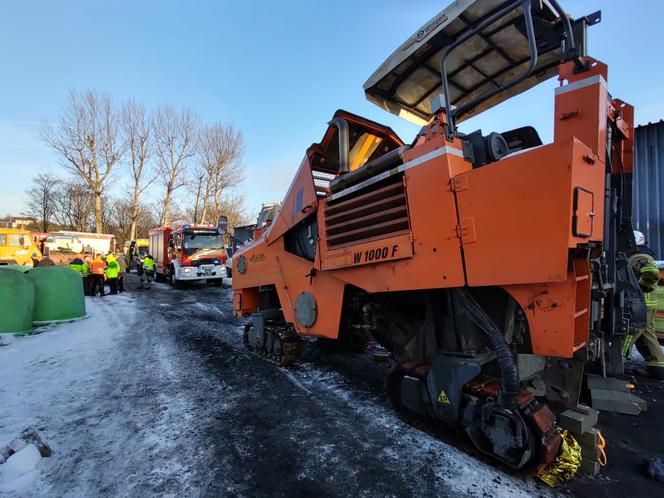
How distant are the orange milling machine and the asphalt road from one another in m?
0.31

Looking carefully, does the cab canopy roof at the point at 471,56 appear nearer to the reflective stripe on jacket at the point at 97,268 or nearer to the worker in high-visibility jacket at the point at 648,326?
the worker in high-visibility jacket at the point at 648,326

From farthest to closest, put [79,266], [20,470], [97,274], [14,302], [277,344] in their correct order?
[97,274] → [79,266] → [14,302] → [277,344] → [20,470]

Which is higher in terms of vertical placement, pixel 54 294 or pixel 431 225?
pixel 431 225

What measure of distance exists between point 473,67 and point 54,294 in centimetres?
957

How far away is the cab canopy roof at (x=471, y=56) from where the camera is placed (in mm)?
2502

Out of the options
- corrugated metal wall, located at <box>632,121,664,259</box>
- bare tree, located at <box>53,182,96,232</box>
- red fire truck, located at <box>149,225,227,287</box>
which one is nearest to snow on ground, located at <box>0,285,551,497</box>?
red fire truck, located at <box>149,225,227,287</box>

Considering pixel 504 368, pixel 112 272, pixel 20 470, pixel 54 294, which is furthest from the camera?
pixel 112 272

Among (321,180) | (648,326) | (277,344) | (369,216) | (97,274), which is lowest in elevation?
(277,344)

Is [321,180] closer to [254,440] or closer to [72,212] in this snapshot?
[254,440]

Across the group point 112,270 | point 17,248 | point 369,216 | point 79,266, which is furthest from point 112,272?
point 369,216

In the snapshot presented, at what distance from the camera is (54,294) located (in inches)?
325

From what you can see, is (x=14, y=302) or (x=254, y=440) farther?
(x=14, y=302)

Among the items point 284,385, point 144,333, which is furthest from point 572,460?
point 144,333

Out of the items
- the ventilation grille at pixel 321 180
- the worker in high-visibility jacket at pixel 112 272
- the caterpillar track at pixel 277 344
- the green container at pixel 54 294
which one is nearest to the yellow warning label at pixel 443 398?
the ventilation grille at pixel 321 180
